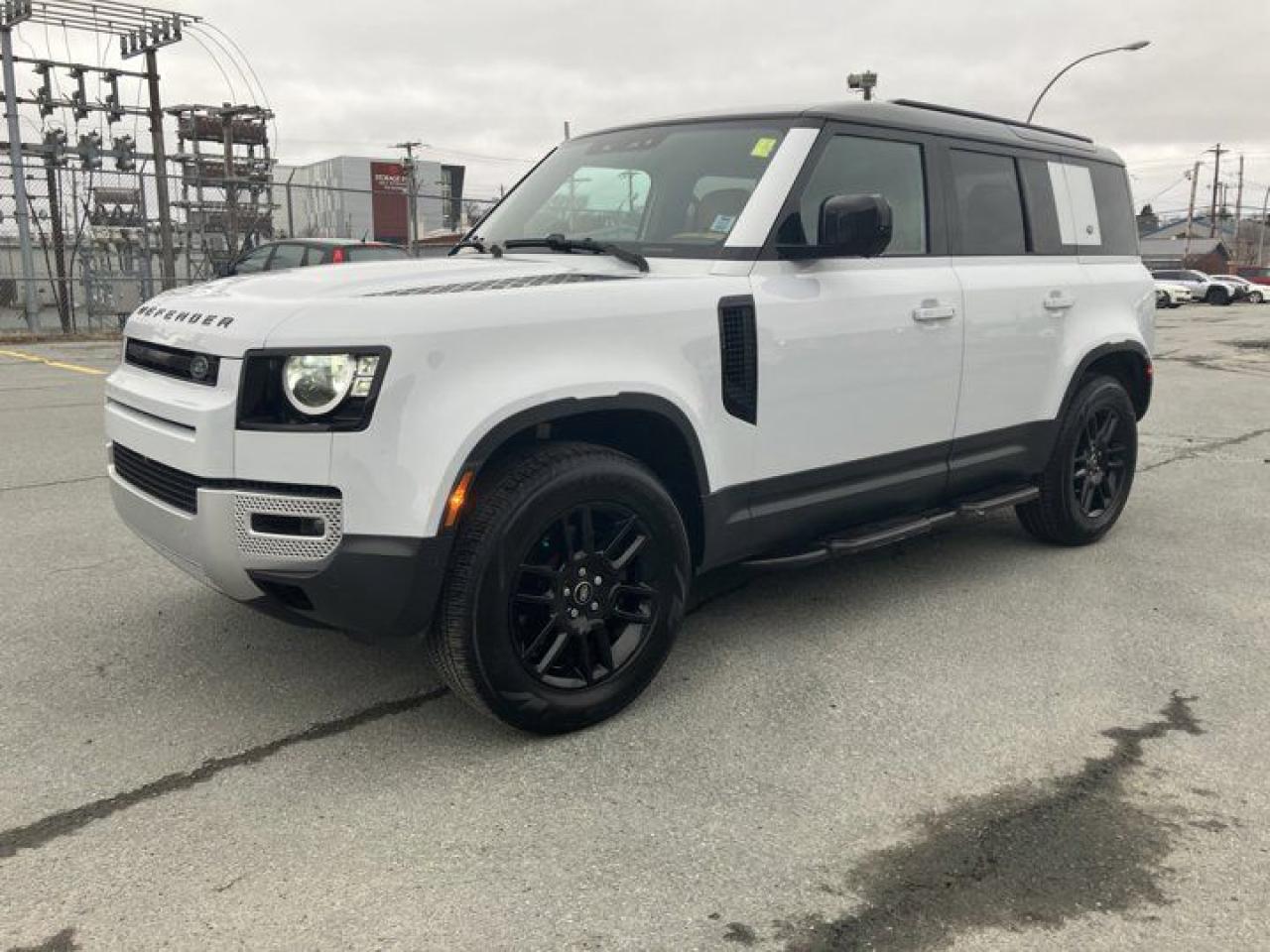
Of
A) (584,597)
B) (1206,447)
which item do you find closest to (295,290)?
(584,597)

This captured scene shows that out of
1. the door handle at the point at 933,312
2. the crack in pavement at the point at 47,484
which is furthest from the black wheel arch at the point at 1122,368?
the crack in pavement at the point at 47,484

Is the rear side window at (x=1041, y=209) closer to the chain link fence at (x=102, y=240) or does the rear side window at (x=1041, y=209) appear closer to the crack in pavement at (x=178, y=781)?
the crack in pavement at (x=178, y=781)

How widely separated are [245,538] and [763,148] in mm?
2238

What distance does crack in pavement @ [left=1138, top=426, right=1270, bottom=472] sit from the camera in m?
7.63

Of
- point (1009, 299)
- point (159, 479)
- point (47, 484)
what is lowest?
point (47, 484)

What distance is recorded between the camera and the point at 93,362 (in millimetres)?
14359

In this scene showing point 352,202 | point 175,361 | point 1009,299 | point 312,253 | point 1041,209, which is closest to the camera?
point 175,361

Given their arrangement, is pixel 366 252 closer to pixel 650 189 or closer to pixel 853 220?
pixel 650 189

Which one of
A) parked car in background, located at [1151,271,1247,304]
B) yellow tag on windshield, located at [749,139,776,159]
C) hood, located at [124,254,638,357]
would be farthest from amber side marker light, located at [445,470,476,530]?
parked car in background, located at [1151,271,1247,304]

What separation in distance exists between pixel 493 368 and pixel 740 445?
968mm

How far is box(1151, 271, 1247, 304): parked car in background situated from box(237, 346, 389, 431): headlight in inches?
1841

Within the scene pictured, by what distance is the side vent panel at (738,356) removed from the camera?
3338 millimetres

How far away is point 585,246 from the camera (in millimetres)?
3777

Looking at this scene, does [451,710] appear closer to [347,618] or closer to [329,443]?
[347,618]
